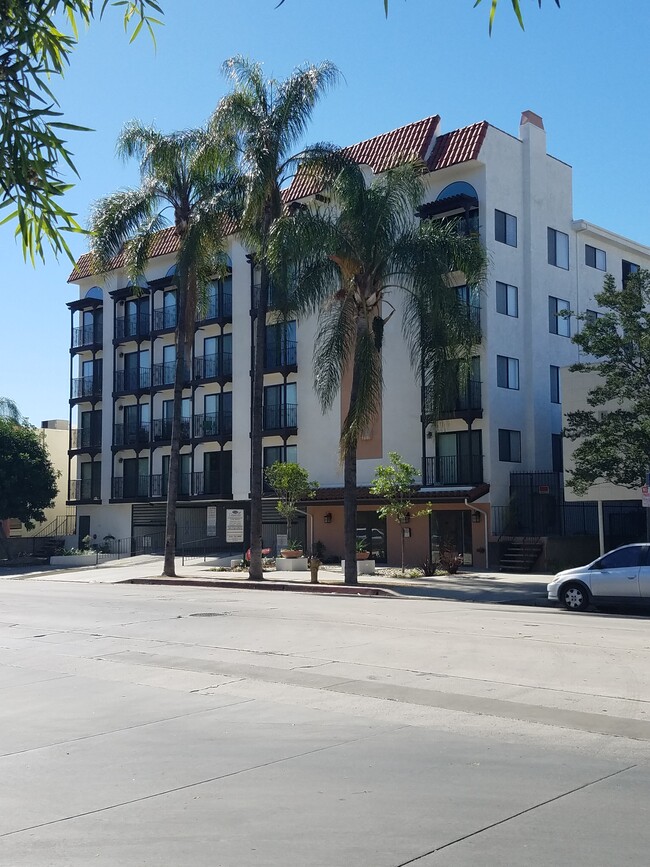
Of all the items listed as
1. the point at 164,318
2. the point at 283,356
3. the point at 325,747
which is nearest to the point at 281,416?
the point at 283,356

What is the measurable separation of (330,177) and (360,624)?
17248 millimetres

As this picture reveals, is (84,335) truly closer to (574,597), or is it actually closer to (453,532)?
(453,532)

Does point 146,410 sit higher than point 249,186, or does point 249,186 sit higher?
point 249,186

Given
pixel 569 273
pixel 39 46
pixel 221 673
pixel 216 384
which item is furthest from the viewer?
pixel 216 384

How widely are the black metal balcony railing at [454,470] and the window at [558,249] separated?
31.4 feet

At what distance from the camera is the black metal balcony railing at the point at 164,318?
5066 cm

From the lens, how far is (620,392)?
88.1ft

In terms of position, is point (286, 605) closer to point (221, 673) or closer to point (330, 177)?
point (221, 673)

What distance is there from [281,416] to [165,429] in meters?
8.76

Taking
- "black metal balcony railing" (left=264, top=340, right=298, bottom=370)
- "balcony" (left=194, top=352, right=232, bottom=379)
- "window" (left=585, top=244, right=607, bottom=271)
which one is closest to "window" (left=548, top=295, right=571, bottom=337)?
"window" (left=585, top=244, right=607, bottom=271)

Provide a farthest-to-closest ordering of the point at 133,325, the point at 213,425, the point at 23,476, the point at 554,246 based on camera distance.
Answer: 1. the point at 133,325
2. the point at 23,476
3. the point at 213,425
4. the point at 554,246

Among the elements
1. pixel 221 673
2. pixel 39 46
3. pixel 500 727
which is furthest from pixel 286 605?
pixel 39 46

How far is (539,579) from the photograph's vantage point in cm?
3108

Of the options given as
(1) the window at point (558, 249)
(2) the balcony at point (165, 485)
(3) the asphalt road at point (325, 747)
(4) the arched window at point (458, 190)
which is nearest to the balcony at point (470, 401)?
(1) the window at point (558, 249)
